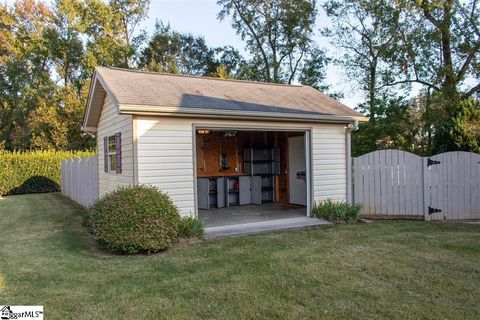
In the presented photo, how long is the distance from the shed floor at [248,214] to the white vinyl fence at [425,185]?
2090 mm

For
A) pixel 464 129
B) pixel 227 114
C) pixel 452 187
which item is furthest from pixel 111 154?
pixel 464 129

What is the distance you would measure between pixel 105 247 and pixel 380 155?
6588 millimetres

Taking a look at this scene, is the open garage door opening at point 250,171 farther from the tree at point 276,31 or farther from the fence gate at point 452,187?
the tree at point 276,31

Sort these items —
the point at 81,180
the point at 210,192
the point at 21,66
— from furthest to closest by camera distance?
the point at 21,66
the point at 81,180
the point at 210,192

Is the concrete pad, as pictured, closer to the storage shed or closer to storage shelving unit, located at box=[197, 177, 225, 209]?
the storage shed

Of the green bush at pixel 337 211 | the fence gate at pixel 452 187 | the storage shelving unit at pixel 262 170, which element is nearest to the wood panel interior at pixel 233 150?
the storage shelving unit at pixel 262 170

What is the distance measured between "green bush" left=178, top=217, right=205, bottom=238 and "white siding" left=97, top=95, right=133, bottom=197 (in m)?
1.31

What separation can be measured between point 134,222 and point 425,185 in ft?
22.3

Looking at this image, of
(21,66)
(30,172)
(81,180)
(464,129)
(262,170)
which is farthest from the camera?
(21,66)

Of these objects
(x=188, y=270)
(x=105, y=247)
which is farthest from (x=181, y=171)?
(x=188, y=270)

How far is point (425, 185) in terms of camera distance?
877 centimetres

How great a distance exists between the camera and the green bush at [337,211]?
336 inches

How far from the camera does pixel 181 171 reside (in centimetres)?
737

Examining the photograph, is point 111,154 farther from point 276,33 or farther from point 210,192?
point 276,33
